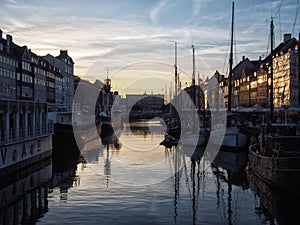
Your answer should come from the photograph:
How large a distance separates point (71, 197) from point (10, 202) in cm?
387

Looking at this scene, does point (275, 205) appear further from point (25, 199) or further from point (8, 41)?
point (8, 41)

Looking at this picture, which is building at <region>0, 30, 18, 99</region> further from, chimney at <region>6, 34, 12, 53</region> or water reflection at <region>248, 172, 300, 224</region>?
water reflection at <region>248, 172, 300, 224</region>

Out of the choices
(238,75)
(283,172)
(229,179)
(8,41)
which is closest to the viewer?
(283,172)

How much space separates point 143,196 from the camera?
27719 millimetres

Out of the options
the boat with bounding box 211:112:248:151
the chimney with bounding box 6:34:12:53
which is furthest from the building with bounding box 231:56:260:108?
the boat with bounding box 211:112:248:151

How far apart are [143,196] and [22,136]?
17323mm

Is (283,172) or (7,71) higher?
(7,71)

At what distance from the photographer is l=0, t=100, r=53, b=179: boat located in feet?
111

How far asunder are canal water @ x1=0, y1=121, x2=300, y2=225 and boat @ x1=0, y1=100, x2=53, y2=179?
1485mm

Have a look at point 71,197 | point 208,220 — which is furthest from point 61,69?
point 208,220

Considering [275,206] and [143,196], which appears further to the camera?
[143,196]

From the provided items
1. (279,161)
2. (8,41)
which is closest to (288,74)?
(8,41)

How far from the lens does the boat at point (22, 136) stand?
111 ft

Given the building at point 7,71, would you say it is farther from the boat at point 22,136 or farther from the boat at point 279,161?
the boat at point 279,161
